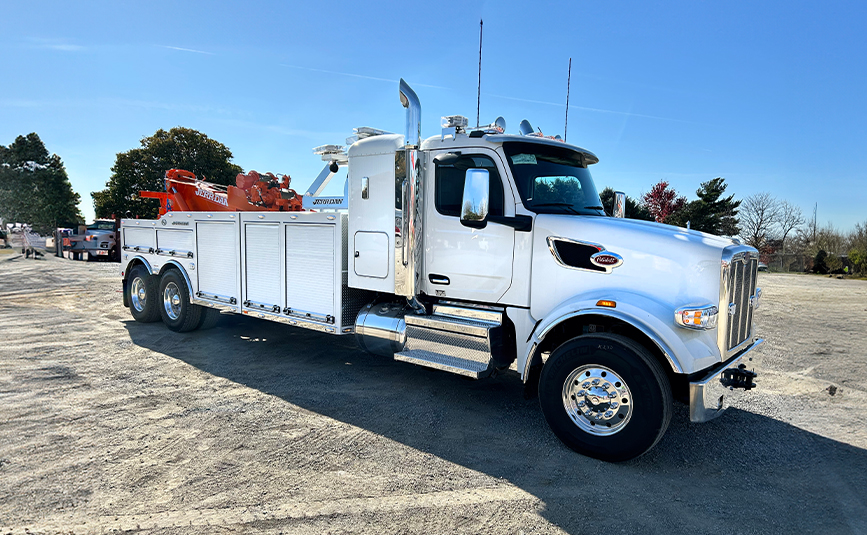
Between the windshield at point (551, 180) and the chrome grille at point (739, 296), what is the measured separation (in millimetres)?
1388

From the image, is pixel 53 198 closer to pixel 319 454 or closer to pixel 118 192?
pixel 118 192

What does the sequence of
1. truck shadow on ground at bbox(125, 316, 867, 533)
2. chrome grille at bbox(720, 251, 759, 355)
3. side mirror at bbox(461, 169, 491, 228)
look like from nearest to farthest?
1. truck shadow on ground at bbox(125, 316, 867, 533)
2. chrome grille at bbox(720, 251, 759, 355)
3. side mirror at bbox(461, 169, 491, 228)

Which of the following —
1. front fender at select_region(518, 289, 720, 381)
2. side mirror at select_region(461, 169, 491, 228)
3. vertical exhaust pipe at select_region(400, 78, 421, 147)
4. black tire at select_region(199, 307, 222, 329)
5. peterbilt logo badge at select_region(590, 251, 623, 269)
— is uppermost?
vertical exhaust pipe at select_region(400, 78, 421, 147)

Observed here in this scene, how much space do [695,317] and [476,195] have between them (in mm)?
1998

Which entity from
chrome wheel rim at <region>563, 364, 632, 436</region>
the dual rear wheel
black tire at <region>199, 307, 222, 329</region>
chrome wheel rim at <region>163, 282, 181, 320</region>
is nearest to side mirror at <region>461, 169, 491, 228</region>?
chrome wheel rim at <region>563, 364, 632, 436</region>

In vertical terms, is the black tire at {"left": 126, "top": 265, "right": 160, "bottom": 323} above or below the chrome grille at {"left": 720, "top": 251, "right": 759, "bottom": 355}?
below

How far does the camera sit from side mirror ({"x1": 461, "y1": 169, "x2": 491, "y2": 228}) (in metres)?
4.59

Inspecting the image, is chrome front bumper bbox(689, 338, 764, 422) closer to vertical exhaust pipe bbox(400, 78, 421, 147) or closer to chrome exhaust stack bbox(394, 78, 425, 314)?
chrome exhaust stack bbox(394, 78, 425, 314)

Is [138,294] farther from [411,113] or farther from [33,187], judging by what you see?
[33,187]

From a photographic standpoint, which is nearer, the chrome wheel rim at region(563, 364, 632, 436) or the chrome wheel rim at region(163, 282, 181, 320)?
the chrome wheel rim at region(563, 364, 632, 436)

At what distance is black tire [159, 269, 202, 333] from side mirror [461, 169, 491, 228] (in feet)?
18.4

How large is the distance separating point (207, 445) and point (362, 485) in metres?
1.49

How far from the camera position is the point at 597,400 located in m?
4.20

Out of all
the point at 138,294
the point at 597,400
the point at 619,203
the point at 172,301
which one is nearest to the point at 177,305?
the point at 172,301
